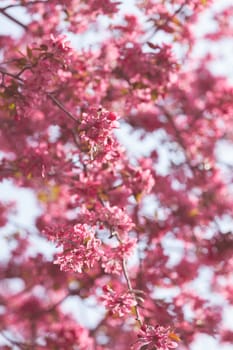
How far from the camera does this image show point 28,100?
15.6 feet

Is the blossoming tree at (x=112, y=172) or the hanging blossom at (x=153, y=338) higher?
the blossoming tree at (x=112, y=172)

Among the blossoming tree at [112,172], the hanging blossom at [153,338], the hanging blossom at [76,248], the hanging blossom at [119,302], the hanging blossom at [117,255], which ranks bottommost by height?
the hanging blossom at [153,338]

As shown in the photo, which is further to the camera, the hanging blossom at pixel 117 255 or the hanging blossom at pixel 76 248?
the hanging blossom at pixel 117 255

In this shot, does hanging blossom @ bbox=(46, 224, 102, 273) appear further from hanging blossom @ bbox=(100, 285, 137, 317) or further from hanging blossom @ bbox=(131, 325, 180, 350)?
hanging blossom @ bbox=(131, 325, 180, 350)

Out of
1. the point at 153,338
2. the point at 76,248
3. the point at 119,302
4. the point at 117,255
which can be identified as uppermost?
the point at 117,255

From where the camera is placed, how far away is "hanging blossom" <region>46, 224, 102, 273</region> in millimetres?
3969

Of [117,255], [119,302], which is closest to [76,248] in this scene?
[119,302]

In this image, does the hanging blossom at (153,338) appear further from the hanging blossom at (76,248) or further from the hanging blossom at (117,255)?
the hanging blossom at (117,255)

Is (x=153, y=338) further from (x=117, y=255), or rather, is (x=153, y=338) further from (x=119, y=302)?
(x=117, y=255)

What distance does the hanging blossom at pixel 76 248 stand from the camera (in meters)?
3.97

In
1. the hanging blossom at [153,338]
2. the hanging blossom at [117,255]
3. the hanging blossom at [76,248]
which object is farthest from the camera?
the hanging blossom at [117,255]

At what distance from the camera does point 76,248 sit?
397cm

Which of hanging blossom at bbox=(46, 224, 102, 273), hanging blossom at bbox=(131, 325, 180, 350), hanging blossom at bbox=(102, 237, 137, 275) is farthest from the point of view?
hanging blossom at bbox=(102, 237, 137, 275)

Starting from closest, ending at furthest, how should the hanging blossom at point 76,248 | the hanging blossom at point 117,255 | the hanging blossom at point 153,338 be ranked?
the hanging blossom at point 153,338, the hanging blossom at point 76,248, the hanging blossom at point 117,255
